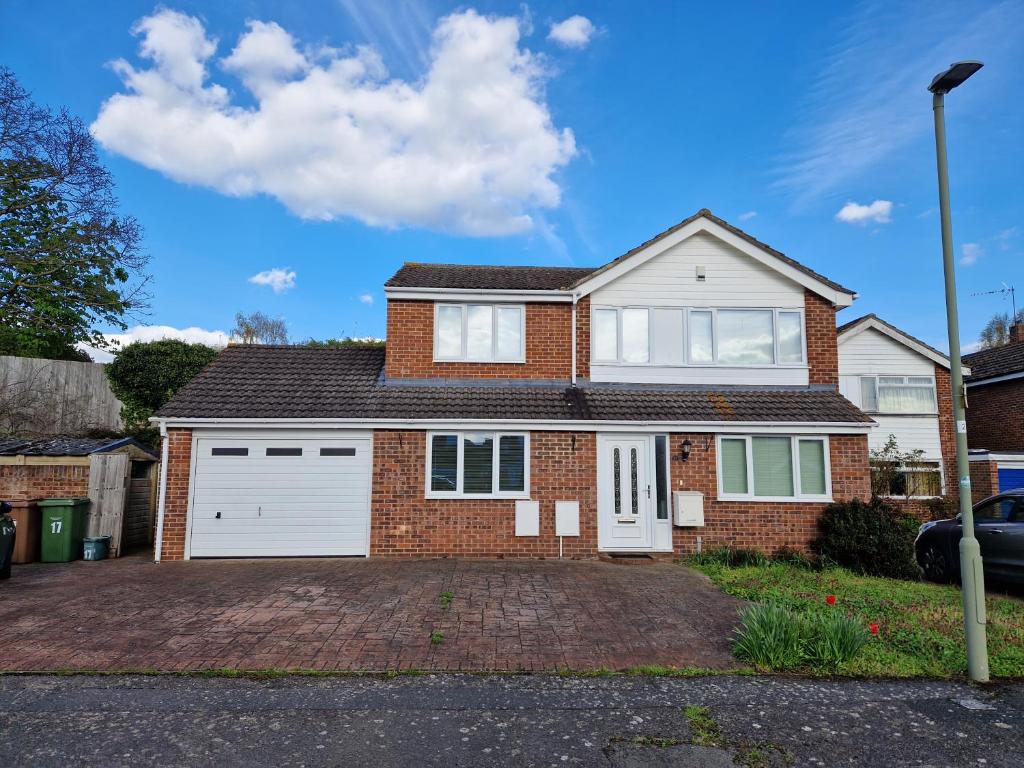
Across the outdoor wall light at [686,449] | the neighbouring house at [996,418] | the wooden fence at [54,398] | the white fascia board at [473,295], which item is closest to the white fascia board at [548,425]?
the outdoor wall light at [686,449]

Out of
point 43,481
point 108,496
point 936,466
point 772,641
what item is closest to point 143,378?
point 43,481

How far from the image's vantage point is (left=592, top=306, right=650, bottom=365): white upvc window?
1261 cm

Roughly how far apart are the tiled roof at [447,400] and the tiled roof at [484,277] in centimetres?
214

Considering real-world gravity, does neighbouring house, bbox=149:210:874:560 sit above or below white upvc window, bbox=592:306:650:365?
below

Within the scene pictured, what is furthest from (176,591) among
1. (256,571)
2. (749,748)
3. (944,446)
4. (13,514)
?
(944,446)

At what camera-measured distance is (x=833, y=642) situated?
5516 mm

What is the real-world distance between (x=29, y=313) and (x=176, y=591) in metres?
11.2

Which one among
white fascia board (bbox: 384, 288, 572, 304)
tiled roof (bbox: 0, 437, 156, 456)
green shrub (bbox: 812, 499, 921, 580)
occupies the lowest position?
green shrub (bbox: 812, 499, 921, 580)

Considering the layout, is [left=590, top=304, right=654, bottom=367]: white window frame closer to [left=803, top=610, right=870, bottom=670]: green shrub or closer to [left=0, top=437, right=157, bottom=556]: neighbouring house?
[left=803, top=610, right=870, bottom=670]: green shrub

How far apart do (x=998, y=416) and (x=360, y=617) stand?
20906mm

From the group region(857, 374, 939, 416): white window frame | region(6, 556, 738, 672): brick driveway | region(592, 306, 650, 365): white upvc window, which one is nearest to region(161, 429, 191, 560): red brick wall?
region(6, 556, 738, 672): brick driveway

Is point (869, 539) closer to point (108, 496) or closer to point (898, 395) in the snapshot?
point (898, 395)

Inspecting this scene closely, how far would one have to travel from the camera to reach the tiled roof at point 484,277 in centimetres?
1277

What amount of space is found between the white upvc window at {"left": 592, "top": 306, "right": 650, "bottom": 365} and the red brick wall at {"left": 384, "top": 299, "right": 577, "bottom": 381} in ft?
2.20
